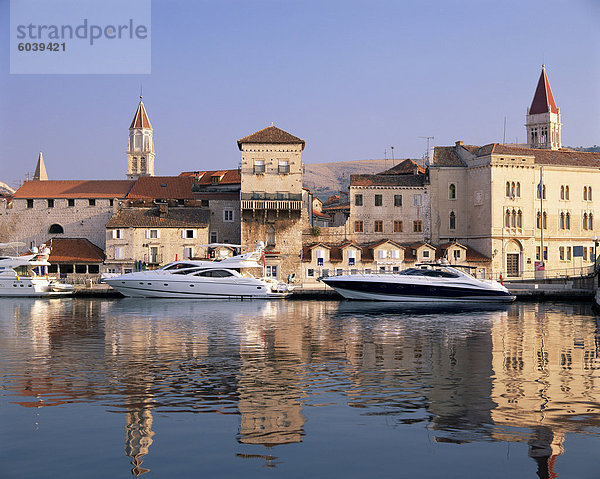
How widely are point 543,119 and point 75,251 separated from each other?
72.7 meters

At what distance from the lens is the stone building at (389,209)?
68.1m

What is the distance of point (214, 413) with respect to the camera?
14.3 metres

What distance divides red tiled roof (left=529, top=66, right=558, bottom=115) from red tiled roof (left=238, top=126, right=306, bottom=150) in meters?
54.9

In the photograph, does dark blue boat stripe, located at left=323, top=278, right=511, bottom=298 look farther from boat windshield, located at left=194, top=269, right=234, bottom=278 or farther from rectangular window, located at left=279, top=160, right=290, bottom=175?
rectangular window, located at left=279, top=160, right=290, bottom=175

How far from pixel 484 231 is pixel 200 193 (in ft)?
92.9

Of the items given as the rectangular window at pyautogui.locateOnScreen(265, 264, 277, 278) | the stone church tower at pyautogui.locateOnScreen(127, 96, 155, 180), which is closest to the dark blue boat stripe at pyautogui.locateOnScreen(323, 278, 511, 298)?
the rectangular window at pyautogui.locateOnScreen(265, 264, 277, 278)

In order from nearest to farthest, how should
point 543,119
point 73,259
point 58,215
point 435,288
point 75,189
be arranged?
point 435,288 < point 73,259 < point 58,215 < point 75,189 < point 543,119

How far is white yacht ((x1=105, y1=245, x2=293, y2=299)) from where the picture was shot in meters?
52.9

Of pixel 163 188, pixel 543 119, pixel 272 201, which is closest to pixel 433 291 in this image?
pixel 272 201

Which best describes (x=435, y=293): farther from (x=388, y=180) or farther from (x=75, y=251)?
(x=75, y=251)

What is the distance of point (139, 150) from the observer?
369ft

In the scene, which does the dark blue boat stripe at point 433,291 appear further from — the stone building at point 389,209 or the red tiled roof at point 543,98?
the red tiled roof at point 543,98

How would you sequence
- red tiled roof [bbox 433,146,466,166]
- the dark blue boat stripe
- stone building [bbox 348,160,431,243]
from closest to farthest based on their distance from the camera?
the dark blue boat stripe
stone building [bbox 348,160,431,243]
red tiled roof [bbox 433,146,466,166]

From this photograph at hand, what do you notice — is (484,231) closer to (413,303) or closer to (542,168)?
(542,168)
